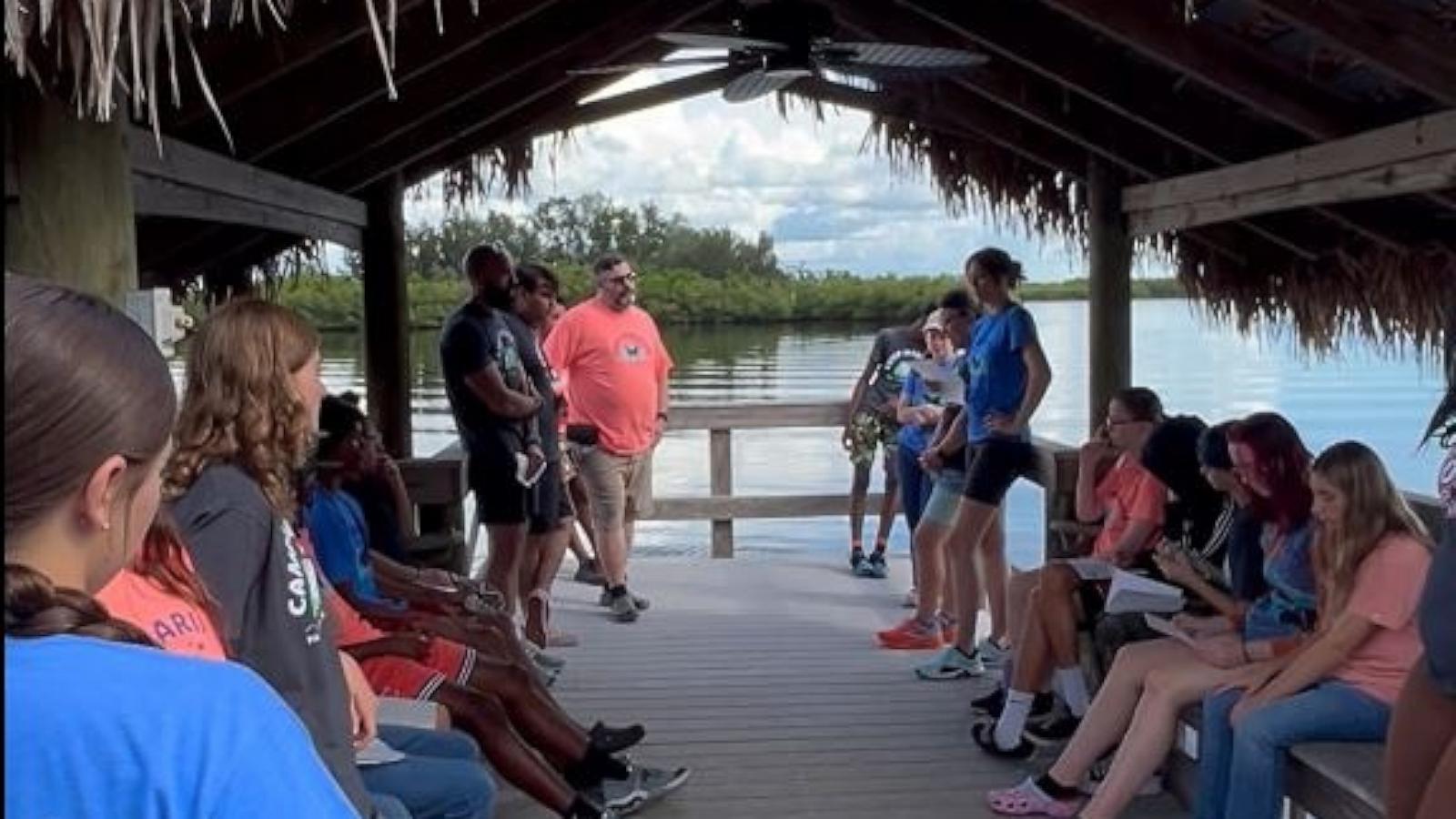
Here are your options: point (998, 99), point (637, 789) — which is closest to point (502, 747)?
point (637, 789)

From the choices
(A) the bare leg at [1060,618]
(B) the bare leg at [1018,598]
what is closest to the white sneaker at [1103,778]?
(A) the bare leg at [1060,618]

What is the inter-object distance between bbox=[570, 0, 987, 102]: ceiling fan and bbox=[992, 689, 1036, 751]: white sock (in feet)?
6.20

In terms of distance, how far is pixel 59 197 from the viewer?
9.84 feet

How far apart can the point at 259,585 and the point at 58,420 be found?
3.07 feet

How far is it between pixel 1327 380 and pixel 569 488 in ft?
22.0

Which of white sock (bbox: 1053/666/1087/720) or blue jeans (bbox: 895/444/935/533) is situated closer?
white sock (bbox: 1053/666/1087/720)

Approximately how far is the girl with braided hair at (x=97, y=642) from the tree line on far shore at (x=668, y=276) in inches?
383

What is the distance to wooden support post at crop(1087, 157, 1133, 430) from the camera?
20.4ft

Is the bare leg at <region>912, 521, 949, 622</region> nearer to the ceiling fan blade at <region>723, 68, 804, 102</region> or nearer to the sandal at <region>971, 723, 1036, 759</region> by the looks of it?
the sandal at <region>971, 723, 1036, 759</region>

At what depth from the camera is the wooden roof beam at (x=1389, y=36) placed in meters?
3.76

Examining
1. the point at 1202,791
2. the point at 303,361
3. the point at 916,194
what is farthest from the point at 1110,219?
the point at 303,361

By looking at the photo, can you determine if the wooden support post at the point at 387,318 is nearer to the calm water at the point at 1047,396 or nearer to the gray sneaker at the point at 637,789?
the calm water at the point at 1047,396

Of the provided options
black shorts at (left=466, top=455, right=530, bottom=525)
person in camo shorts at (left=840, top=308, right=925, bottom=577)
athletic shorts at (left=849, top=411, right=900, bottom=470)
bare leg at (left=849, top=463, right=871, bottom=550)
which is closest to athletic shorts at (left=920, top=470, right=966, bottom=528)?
person in camo shorts at (left=840, top=308, right=925, bottom=577)

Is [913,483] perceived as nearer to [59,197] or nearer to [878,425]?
[878,425]
